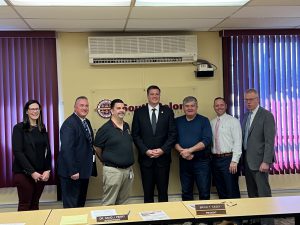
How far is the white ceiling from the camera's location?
11.9ft

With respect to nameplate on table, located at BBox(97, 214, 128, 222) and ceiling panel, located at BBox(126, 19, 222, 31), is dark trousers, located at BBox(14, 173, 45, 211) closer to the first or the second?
nameplate on table, located at BBox(97, 214, 128, 222)

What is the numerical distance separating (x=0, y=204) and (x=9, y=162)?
0.54 metres

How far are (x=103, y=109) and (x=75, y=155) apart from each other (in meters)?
0.97

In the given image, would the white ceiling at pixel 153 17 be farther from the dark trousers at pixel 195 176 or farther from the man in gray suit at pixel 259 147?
the dark trousers at pixel 195 176

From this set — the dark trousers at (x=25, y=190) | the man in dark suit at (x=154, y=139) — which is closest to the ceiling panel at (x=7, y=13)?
the dark trousers at (x=25, y=190)

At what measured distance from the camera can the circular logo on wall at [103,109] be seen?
15.4 feet

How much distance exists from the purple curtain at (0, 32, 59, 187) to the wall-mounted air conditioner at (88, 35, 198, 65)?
56 cm

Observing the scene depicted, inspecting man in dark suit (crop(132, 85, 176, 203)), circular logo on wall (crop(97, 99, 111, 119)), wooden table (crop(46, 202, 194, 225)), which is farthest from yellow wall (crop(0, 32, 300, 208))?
wooden table (crop(46, 202, 194, 225))

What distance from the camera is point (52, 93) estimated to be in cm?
457

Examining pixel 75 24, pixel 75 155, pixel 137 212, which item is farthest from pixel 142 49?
pixel 137 212

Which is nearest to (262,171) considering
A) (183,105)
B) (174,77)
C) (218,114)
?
(218,114)

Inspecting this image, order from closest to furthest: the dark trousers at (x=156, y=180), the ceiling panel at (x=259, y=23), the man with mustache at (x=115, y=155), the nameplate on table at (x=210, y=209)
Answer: the nameplate on table at (x=210, y=209) → the man with mustache at (x=115, y=155) → the ceiling panel at (x=259, y=23) → the dark trousers at (x=156, y=180)

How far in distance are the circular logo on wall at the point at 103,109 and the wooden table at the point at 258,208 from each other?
2162 mm

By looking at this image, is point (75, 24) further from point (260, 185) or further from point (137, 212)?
point (260, 185)
